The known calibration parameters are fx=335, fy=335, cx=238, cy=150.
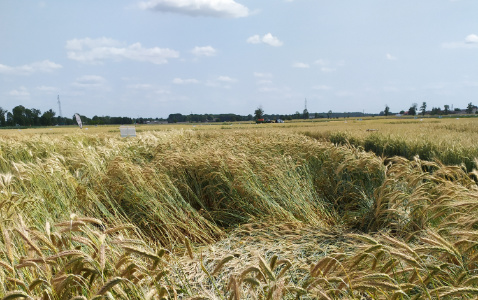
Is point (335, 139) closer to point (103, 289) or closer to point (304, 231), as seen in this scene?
point (304, 231)

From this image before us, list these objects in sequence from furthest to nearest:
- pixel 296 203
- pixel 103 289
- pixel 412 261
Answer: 1. pixel 296 203
2. pixel 412 261
3. pixel 103 289

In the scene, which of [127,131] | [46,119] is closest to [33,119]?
[46,119]

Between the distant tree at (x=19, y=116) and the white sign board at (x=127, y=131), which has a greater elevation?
the distant tree at (x=19, y=116)

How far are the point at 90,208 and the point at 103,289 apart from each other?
315cm

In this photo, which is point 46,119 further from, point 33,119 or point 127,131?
point 127,131

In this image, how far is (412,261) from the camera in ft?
4.36

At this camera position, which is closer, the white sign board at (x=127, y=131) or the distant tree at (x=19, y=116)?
the white sign board at (x=127, y=131)

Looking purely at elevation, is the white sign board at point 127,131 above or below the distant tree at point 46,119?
below

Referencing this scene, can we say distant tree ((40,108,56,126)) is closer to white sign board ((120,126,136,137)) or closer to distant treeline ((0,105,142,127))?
distant treeline ((0,105,142,127))

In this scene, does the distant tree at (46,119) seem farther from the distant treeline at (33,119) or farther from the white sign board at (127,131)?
the white sign board at (127,131)

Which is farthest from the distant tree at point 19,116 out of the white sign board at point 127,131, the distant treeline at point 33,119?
the white sign board at point 127,131

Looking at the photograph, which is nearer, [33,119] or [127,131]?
[127,131]

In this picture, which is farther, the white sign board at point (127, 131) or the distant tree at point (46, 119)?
the distant tree at point (46, 119)

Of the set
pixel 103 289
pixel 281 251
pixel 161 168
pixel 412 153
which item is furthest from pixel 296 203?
pixel 412 153
